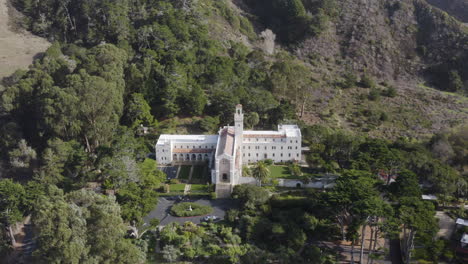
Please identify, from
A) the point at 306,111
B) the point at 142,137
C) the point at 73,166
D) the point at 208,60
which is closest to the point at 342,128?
the point at 306,111

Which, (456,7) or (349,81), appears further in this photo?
(456,7)

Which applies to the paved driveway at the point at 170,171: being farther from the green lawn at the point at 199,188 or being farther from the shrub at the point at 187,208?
the shrub at the point at 187,208

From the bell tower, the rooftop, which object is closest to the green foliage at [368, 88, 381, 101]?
the bell tower

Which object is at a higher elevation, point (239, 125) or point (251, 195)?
point (239, 125)

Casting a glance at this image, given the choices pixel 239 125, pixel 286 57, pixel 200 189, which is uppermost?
pixel 286 57

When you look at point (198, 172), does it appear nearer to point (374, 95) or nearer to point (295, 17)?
point (374, 95)

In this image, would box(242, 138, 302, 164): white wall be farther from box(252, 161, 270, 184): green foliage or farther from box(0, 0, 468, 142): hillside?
box(0, 0, 468, 142): hillside

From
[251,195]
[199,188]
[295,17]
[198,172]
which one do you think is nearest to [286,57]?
[295,17]
